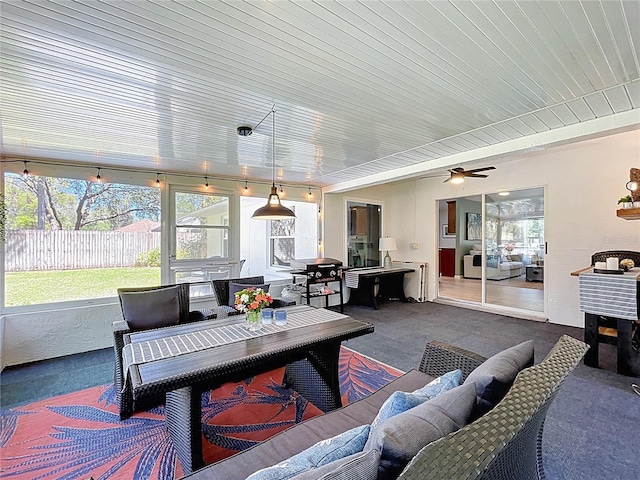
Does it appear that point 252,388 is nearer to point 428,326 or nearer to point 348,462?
point 348,462

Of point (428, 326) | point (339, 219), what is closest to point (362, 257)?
point (339, 219)

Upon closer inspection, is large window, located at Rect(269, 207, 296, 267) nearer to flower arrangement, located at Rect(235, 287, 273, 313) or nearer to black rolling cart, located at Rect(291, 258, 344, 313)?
black rolling cart, located at Rect(291, 258, 344, 313)

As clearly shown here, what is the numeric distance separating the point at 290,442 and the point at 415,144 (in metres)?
3.20

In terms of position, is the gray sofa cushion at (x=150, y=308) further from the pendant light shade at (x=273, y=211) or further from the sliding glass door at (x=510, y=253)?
the sliding glass door at (x=510, y=253)

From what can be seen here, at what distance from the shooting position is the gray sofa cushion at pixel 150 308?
2.94m

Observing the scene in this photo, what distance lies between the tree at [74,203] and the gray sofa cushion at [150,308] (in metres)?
1.78

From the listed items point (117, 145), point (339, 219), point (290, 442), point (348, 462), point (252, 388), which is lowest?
point (252, 388)

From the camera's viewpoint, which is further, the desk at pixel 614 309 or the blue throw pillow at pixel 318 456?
the desk at pixel 614 309

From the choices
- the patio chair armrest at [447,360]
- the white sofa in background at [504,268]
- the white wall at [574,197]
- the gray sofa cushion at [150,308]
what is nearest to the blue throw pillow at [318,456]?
the patio chair armrest at [447,360]

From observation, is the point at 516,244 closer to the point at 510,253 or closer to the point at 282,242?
the point at 510,253

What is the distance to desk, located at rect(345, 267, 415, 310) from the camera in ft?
19.8

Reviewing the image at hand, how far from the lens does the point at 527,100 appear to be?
2.40 metres

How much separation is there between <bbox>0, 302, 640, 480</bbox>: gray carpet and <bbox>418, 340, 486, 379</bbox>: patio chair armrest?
732mm

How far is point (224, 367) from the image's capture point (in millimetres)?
1744
